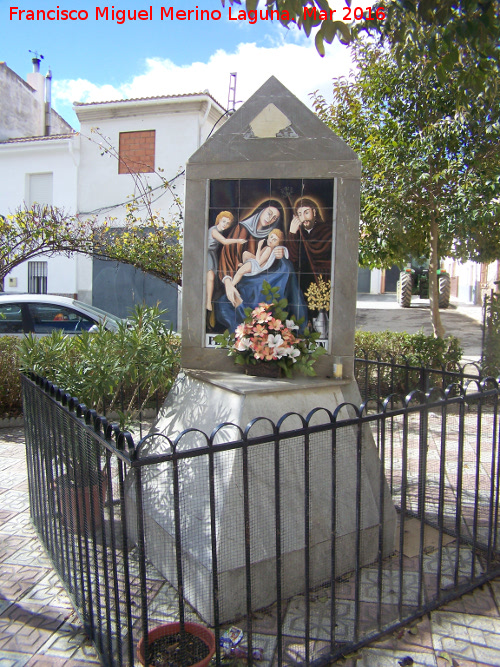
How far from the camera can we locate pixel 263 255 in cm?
368

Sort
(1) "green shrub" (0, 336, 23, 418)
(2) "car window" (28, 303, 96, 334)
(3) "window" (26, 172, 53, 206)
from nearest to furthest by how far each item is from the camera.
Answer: (1) "green shrub" (0, 336, 23, 418) → (2) "car window" (28, 303, 96, 334) → (3) "window" (26, 172, 53, 206)

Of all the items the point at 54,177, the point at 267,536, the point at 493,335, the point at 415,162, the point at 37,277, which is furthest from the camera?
the point at 37,277

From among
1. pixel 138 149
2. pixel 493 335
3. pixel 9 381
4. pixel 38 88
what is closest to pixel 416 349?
pixel 493 335

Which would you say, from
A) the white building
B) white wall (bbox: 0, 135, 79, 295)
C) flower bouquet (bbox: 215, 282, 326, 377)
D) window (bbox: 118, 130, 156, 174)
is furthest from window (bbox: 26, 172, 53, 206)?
flower bouquet (bbox: 215, 282, 326, 377)

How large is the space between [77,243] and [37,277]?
10.7m

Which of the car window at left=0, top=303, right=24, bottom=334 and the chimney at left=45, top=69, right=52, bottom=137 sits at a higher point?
the chimney at left=45, top=69, right=52, bottom=137

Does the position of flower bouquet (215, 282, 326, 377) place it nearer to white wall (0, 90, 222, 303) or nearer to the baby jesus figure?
the baby jesus figure

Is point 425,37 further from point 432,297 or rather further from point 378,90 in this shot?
point 432,297

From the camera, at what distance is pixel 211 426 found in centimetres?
320

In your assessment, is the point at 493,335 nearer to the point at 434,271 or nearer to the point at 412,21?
the point at 434,271

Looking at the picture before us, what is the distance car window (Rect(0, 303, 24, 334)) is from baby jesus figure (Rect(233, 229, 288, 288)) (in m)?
5.36

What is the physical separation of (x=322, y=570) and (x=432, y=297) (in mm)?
6094

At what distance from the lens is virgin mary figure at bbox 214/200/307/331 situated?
12.0 feet

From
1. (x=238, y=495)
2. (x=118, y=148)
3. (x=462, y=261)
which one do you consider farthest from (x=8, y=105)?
(x=238, y=495)
